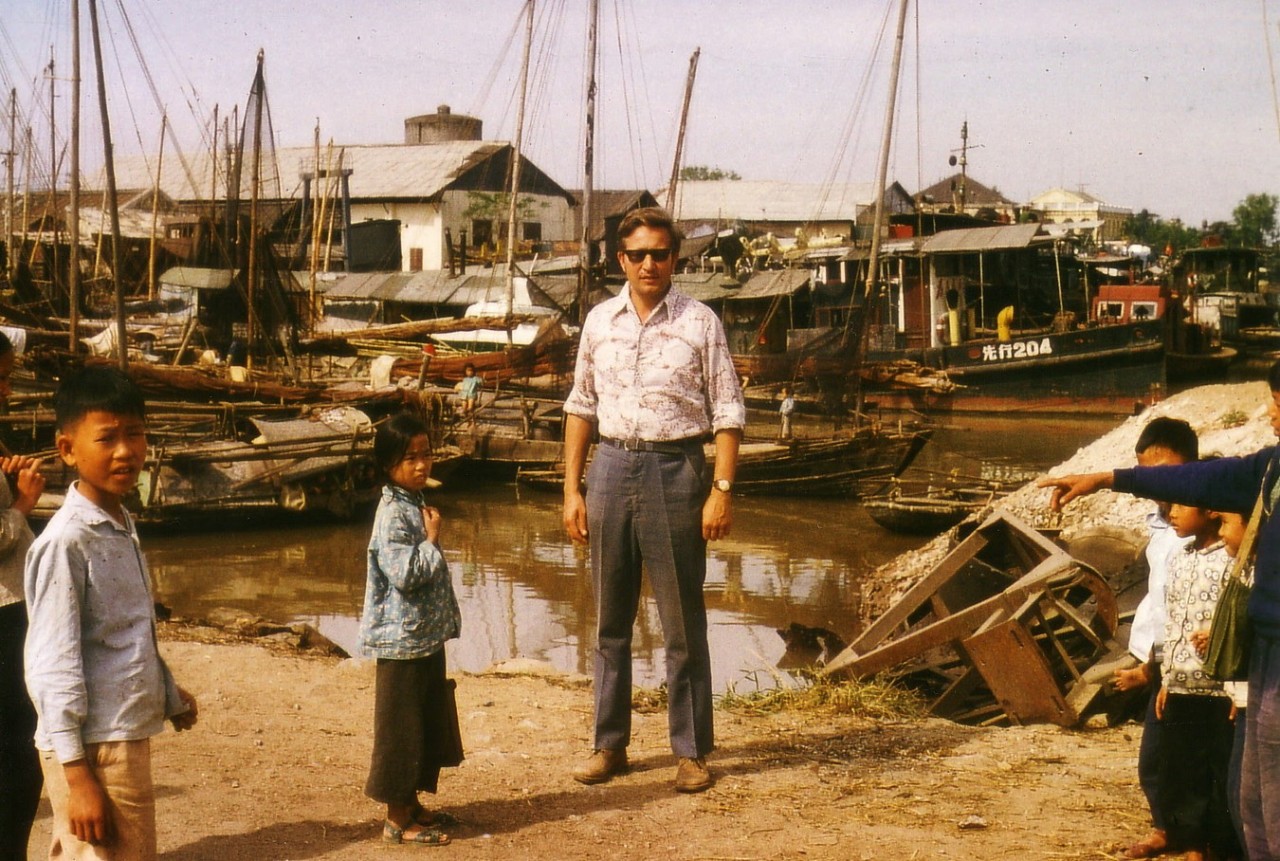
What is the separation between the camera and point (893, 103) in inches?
874

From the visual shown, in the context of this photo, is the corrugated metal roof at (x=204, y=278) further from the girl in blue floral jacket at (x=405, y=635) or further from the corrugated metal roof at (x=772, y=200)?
the corrugated metal roof at (x=772, y=200)

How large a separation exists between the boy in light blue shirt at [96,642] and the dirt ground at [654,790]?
1.15m

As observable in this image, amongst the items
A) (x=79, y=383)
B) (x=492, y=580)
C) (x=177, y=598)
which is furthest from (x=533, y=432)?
(x=79, y=383)

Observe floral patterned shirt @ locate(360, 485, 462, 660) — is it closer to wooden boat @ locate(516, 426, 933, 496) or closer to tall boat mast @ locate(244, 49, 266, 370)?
wooden boat @ locate(516, 426, 933, 496)

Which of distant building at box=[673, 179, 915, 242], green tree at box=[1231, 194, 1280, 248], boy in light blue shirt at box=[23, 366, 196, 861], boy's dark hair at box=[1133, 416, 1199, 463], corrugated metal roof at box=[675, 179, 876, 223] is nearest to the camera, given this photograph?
boy in light blue shirt at box=[23, 366, 196, 861]

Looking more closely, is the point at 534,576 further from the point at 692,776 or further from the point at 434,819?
the point at 434,819

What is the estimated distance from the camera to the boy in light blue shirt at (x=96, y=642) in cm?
246

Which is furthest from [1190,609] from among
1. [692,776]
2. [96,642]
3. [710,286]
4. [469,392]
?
[710,286]

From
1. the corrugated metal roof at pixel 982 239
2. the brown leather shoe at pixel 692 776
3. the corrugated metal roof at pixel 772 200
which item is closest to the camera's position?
the brown leather shoe at pixel 692 776

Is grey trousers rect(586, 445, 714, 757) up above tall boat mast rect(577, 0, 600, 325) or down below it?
below

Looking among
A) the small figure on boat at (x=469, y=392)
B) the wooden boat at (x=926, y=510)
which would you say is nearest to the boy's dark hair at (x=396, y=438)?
the wooden boat at (x=926, y=510)

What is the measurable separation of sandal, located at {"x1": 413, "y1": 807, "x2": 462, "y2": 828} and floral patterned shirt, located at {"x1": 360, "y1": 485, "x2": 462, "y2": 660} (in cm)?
52

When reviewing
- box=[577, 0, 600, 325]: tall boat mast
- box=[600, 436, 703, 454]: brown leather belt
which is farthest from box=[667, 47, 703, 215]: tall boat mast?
box=[600, 436, 703, 454]: brown leather belt

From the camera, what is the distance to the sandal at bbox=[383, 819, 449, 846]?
3.67 m
